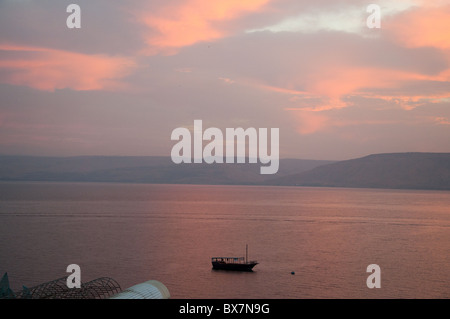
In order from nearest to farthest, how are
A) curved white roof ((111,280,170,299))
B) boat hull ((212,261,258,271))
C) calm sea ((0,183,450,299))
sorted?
curved white roof ((111,280,170,299)), calm sea ((0,183,450,299)), boat hull ((212,261,258,271))

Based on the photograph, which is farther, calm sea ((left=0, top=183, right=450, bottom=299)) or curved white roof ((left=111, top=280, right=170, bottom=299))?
calm sea ((left=0, top=183, right=450, bottom=299))

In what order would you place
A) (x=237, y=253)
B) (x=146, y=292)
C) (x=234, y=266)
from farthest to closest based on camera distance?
(x=237, y=253) → (x=234, y=266) → (x=146, y=292)

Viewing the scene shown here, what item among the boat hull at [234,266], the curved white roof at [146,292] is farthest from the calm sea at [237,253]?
the curved white roof at [146,292]

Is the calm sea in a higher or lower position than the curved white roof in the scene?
lower

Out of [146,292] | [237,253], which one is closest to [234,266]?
[237,253]

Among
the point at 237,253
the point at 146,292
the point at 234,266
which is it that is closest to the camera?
Answer: the point at 146,292

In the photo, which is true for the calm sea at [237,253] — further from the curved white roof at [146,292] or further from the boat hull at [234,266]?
the curved white roof at [146,292]

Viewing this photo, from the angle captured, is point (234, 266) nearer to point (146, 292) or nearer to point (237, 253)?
point (237, 253)

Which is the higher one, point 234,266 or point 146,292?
point 146,292

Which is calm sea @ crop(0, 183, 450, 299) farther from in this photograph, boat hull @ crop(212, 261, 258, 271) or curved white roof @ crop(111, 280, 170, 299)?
curved white roof @ crop(111, 280, 170, 299)

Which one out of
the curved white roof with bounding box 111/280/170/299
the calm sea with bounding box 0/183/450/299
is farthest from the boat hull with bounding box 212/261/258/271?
the curved white roof with bounding box 111/280/170/299

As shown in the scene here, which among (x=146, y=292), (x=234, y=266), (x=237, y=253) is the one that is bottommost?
(x=237, y=253)

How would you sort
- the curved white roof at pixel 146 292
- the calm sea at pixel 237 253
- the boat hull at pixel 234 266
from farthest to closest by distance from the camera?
1. the boat hull at pixel 234 266
2. the calm sea at pixel 237 253
3. the curved white roof at pixel 146 292
